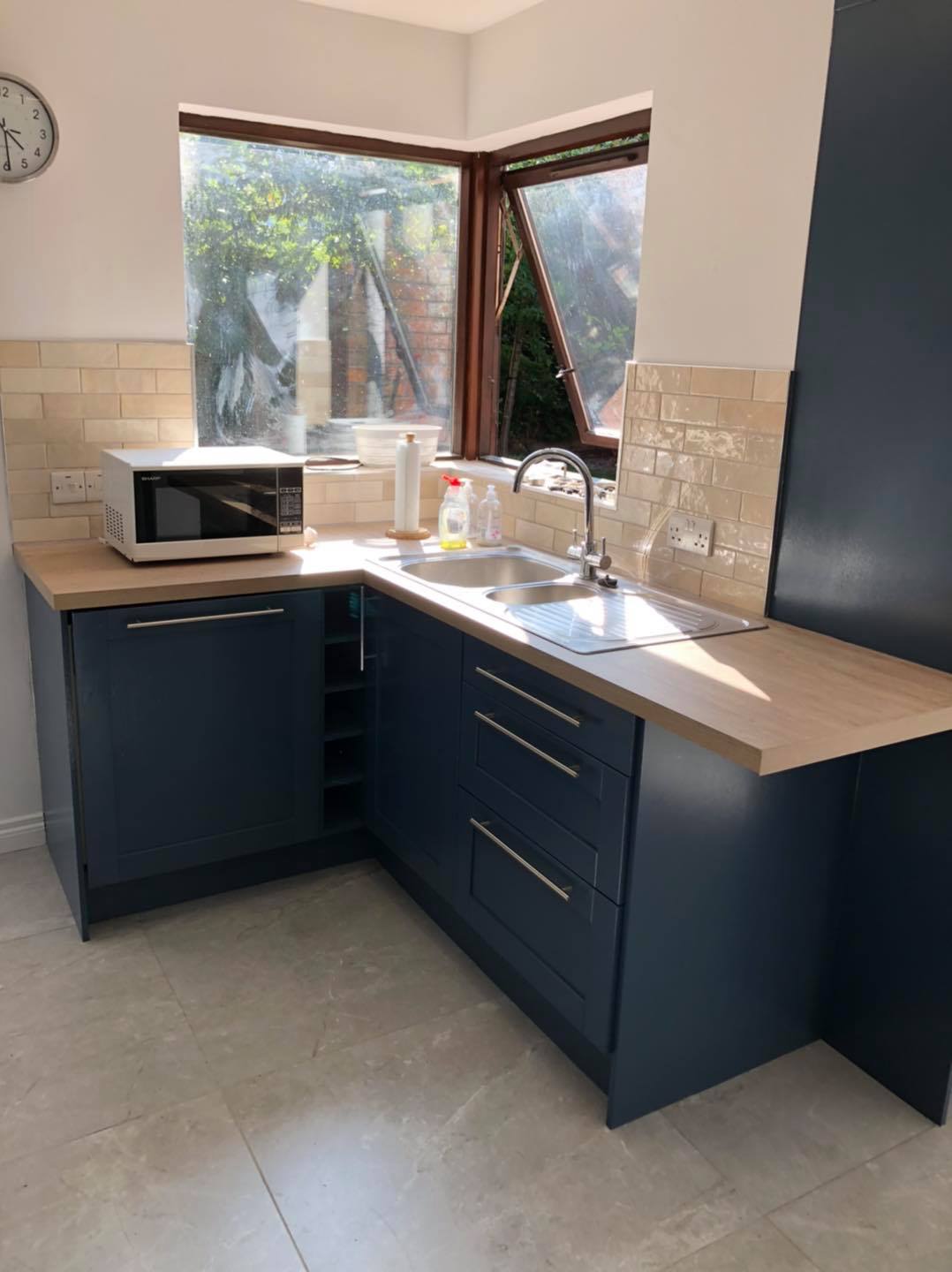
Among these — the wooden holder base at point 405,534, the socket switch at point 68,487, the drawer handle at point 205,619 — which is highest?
the socket switch at point 68,487

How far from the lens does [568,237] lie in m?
3.27

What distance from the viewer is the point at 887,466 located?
2092 millimetres

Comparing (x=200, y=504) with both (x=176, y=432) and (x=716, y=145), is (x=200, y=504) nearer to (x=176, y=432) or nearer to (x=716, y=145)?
(x=176, y=432)

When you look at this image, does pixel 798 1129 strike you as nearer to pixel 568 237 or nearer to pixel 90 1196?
pixel 90 1196

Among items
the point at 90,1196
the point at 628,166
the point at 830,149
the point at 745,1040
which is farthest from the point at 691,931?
the point at 628,166

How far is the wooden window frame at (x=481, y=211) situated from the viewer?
308cm

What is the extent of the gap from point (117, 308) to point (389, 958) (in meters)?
1.93

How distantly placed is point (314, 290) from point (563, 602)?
152 centimetres

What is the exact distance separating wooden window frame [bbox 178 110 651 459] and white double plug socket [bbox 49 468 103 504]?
3.50 ft

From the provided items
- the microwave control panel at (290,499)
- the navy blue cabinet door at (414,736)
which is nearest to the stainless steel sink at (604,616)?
the navy blue cabinet door at (414,736)

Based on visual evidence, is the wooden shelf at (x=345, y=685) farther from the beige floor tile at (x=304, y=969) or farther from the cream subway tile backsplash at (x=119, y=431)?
the cream subway tile backsplash at (x=119, y=431)

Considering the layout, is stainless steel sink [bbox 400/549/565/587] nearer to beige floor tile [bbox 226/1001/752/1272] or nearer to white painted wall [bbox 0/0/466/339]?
white painted wall [bbox 0/0/466/339]

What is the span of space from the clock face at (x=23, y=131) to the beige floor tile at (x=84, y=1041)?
198 cm

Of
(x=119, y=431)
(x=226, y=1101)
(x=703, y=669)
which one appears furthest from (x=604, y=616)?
(x=119, y=431)
